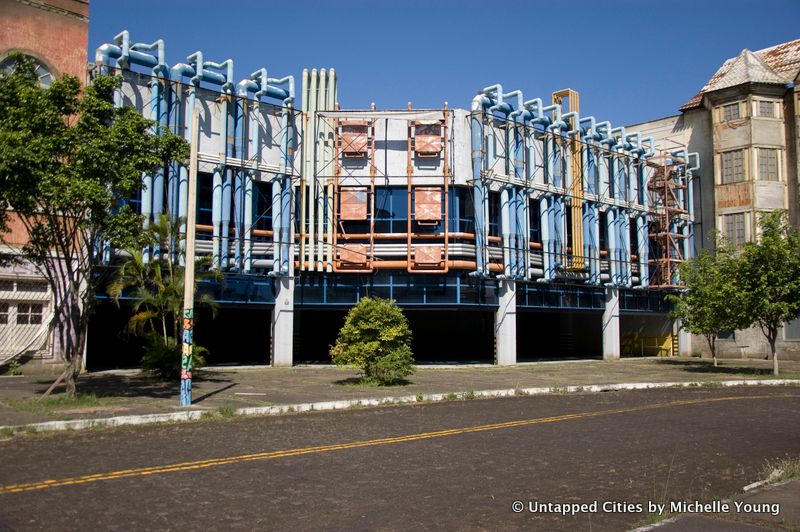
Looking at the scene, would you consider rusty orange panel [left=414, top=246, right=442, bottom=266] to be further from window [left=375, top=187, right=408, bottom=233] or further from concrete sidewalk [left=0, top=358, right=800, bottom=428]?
concrete sidewalk [left=0, top=358, right=800, bottom=428]

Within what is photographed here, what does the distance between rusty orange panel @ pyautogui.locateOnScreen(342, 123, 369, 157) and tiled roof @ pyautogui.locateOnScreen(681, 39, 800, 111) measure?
23841 mm

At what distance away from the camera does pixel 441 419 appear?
608 inches

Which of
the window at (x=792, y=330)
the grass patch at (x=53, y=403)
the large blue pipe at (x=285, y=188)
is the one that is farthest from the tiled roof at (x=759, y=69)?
the grass patch at (x=53, y=403)

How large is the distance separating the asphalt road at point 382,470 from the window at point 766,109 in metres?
31.8

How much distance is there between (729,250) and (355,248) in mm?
16993

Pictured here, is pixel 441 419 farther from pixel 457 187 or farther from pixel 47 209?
pixel 457 187

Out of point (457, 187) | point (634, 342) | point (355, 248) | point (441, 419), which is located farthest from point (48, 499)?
point (634, 342)

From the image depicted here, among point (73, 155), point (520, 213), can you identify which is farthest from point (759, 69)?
point (73, 155)

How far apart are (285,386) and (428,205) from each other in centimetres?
1358

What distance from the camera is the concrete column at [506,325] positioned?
34688 mm

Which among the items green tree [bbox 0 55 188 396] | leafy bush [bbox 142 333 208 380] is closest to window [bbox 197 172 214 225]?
leafy bush [bbox 142 333 208 380]

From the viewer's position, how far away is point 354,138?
3372 centimetres

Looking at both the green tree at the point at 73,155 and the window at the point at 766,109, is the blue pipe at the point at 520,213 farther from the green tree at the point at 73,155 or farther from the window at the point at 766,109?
the green tree at the point at 73,155

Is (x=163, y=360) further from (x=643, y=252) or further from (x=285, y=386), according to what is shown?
(x=643, y=252)
